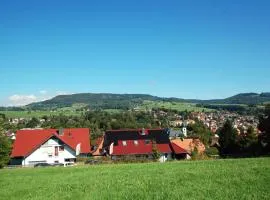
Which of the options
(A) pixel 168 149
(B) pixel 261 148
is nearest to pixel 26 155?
(A) pixel 168 149

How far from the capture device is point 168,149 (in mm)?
78438

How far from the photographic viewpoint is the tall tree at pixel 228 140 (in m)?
75.9

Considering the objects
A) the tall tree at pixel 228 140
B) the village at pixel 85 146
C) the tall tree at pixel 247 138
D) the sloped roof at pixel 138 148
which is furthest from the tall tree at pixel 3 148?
the tall tree at pixel 228 140

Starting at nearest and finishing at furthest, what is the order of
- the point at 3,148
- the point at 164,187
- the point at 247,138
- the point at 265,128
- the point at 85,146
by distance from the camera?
the point at 164,187
the point at 3,148
the point at 265,128
the point at 247,138
the point at 85,146

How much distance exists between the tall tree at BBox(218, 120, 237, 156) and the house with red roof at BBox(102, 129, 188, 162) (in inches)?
297

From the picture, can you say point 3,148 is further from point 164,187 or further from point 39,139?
point 164,187

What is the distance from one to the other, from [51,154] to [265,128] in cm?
3431

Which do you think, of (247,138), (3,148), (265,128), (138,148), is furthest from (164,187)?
(138,148)

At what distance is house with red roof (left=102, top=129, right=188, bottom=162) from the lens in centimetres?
7712

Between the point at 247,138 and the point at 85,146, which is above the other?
the point at 247,138

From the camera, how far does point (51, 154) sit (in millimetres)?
70438

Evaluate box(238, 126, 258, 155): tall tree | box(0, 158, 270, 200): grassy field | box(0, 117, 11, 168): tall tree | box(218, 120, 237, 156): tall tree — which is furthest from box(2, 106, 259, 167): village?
box(0, 158, 270, 200): grassy field

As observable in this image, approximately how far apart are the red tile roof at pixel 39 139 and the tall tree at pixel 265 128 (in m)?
30.6

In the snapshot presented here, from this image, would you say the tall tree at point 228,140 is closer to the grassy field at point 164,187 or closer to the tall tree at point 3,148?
the tall tree at point 3,148
